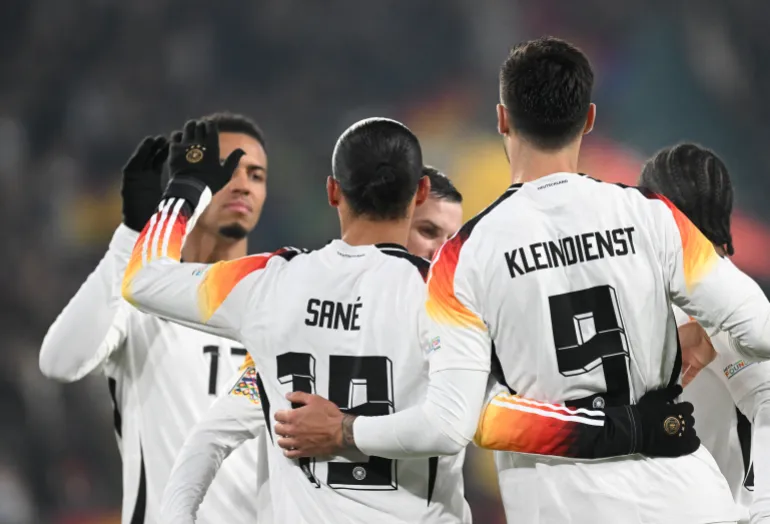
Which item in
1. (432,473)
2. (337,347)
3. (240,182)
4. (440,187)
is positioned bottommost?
(432,473)

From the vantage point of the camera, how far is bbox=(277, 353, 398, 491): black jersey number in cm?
238

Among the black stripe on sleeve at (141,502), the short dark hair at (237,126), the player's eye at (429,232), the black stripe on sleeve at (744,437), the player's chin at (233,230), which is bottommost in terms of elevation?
the black stripe on sleeve at (141,502)

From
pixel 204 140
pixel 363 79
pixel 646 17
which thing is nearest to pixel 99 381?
pixel 363 79

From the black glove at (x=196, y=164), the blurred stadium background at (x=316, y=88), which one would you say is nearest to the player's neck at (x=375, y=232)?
the black glove at (x=196, y=164)

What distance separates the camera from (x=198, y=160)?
289cm

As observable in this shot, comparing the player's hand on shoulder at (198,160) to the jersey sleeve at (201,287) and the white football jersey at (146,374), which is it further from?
the white football jersey at (146,374)

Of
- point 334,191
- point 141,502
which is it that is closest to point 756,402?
point 334,191

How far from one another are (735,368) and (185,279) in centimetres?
155

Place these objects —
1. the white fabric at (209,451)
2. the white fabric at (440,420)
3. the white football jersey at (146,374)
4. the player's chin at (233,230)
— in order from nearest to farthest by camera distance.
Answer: the white fabric at (440,420) < the white fabric at (209,451) < the white football jersey at (146,374) < the player's chin at (233,230)

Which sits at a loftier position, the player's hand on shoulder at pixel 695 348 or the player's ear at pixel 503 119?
the player's ear at pixel 503 119

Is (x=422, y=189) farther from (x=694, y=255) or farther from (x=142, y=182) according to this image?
(x=142, y=182)

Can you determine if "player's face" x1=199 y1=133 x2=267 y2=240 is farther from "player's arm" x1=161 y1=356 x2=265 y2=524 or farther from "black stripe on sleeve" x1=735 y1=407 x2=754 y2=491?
"black stripe on sleeve" x1=735 y1=407 x2=754 y2=491

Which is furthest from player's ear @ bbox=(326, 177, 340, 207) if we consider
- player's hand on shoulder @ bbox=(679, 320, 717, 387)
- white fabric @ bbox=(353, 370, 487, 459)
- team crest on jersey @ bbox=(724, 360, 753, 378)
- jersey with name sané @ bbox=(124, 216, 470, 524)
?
team crest on jersey @ bbox=(724, 360, 753, 378)

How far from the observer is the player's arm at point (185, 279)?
99.6 inches
